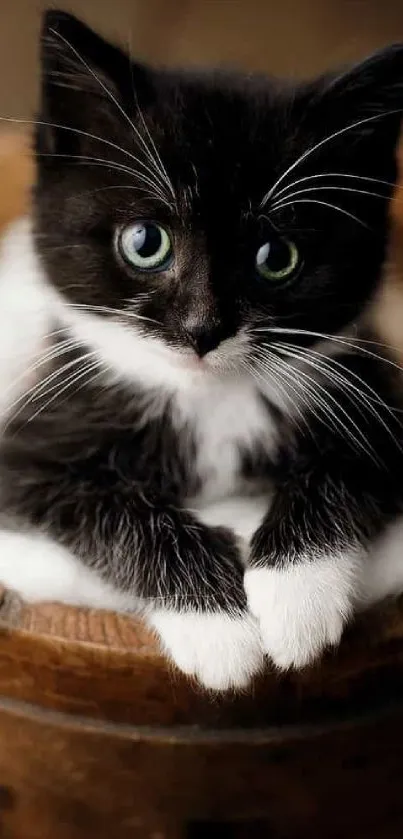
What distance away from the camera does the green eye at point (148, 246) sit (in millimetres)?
742

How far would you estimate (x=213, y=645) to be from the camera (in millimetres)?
724

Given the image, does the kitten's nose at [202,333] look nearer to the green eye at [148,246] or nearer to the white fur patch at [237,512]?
the green eye at [148,246]

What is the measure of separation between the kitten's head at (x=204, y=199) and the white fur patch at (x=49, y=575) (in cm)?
18

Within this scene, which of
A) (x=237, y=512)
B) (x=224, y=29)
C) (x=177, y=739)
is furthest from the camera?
(x=224, y=29)

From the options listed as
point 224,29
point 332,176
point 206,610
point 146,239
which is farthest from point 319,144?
point 224,29

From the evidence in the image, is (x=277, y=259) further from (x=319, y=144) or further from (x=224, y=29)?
(x=224, y=29)

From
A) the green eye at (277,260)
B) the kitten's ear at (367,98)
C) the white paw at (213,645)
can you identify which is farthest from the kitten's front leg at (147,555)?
the kitten's ear at (367,98)

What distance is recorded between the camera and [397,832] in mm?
863

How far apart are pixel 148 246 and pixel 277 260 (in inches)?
4.3

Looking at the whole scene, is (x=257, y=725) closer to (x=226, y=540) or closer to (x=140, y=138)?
(x=226, y=540)

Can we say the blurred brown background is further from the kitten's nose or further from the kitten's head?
the kitten's nose

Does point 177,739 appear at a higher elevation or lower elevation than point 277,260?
lower

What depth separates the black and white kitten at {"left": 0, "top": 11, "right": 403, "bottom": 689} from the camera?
732 millimetres

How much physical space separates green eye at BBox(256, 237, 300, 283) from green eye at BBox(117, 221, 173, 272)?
3.0 inches
